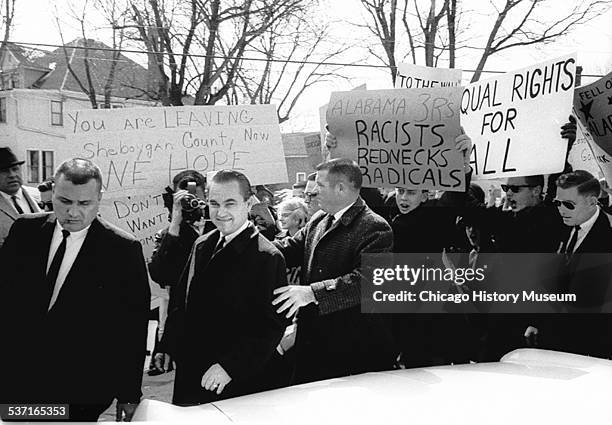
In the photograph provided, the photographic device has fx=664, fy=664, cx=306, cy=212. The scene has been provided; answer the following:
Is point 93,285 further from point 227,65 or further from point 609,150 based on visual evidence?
point 227,65

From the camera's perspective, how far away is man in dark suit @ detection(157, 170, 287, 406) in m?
2.92

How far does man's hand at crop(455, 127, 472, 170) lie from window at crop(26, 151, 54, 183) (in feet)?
7.82

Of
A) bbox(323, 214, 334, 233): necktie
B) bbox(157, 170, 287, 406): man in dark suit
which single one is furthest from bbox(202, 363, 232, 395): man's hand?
bbox(323, 214, 334, 233): necktie

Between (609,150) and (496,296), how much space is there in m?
1.21

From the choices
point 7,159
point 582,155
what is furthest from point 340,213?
point 582,155

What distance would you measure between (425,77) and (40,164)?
2.65 m

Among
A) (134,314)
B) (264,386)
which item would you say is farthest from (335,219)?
(134,314)

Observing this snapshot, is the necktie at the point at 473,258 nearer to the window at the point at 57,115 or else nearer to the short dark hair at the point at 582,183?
the short dark hair at the point at 582,183

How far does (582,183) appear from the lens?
370cm

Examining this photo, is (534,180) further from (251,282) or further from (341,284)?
(251,282)

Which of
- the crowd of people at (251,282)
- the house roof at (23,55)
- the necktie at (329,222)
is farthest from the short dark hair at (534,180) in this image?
the house roof at (23,55)

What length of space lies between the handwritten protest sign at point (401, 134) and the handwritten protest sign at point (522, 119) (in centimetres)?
21

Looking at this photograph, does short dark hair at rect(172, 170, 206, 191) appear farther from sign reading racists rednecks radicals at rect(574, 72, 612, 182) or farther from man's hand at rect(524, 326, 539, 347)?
sign reading racists rednecks radicals at rect(574, 72, 612, 182)

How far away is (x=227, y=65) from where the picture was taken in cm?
702
